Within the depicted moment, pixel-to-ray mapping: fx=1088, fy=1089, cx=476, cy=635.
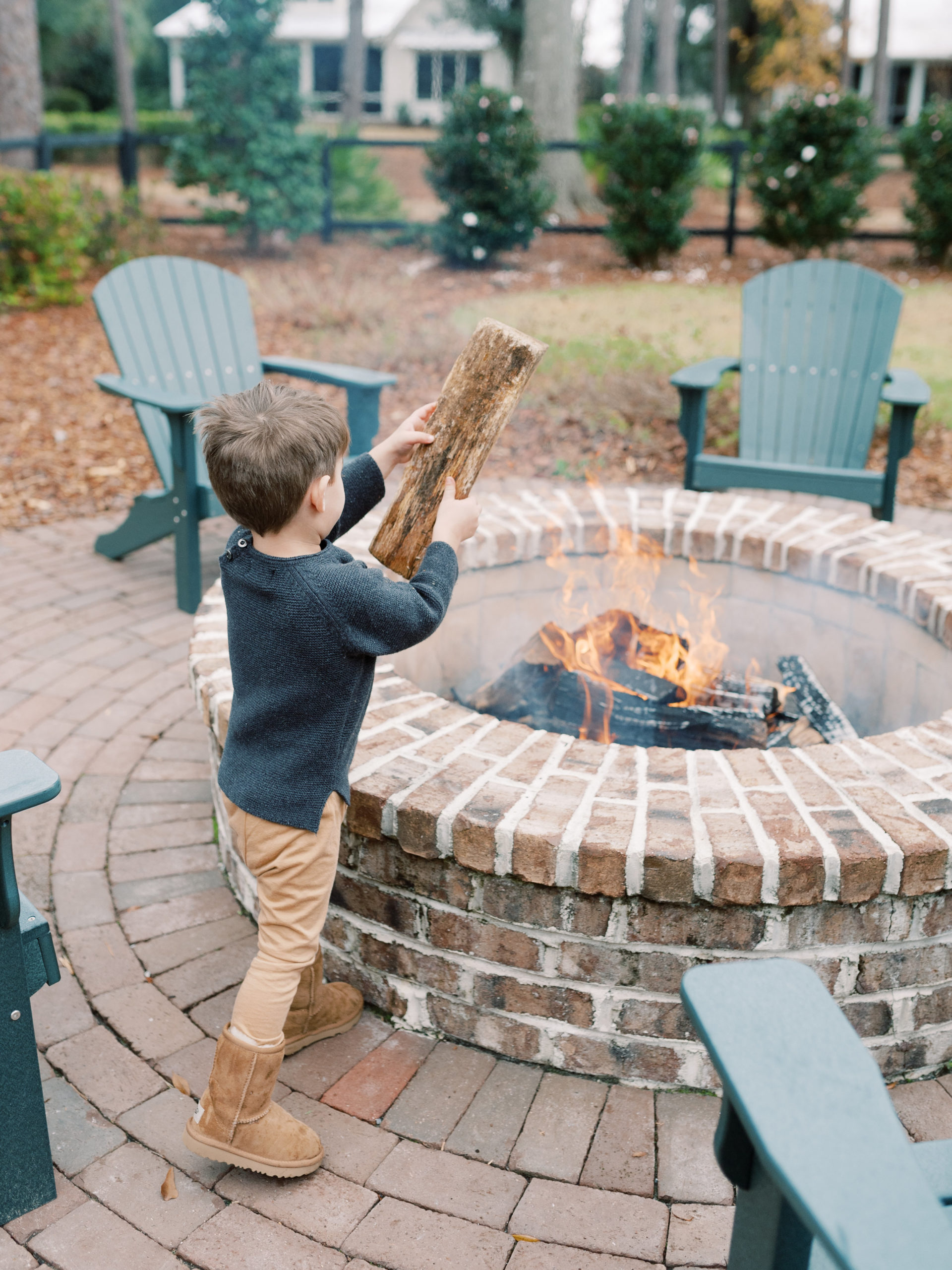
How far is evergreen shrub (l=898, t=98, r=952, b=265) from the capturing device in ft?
36.4

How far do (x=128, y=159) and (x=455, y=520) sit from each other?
1113 cm

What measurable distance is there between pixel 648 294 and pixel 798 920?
9603 millimetres

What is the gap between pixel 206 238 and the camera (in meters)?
12.3

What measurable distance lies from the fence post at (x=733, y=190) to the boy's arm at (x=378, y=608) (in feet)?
38.4

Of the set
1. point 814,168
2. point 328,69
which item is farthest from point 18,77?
point 328,69

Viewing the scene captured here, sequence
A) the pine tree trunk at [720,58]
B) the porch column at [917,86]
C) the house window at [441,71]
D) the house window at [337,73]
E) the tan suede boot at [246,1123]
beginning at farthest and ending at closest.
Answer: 1. the house window at [337,73]
2. the house window at [441,71]
3. the porch column at [917,86]
4. the pine tree trunk at [720,58]
5. the tan suede boot at [246,1123]

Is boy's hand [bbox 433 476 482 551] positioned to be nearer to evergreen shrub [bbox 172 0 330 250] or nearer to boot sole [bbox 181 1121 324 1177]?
boot sole [bbox 181 1121 324 1177]

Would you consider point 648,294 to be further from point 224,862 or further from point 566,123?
point 224,862

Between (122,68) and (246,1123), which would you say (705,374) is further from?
(122,68)

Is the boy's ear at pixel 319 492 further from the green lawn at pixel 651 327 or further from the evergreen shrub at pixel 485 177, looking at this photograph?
the evergreen shrub at pixel 485 177

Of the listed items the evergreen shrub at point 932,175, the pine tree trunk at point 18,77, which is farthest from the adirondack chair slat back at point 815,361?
the pine tree trunk at point 18,77

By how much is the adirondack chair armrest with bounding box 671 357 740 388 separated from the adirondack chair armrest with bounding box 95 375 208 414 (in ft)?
6.13

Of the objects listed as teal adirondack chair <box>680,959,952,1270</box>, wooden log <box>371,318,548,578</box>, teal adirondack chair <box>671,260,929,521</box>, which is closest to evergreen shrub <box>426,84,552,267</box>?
teal adirondack chair <box>671,260,929,521</box>

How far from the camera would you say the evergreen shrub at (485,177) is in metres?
10.7
